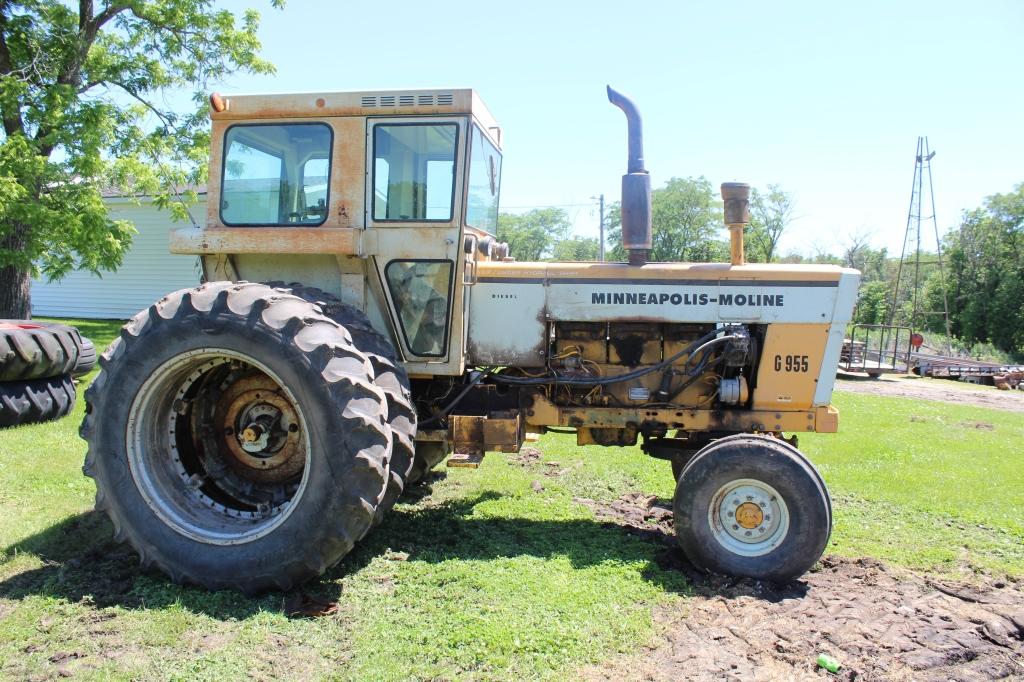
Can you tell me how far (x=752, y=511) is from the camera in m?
4.45

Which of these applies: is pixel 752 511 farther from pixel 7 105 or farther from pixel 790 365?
pixel 7 105

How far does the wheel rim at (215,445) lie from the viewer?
4.30m

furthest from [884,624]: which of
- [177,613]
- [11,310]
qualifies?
[11,310]

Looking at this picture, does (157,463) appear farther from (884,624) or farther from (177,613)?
(884,624)

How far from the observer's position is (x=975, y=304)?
36375 mm

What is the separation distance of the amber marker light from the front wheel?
3776 millimetres

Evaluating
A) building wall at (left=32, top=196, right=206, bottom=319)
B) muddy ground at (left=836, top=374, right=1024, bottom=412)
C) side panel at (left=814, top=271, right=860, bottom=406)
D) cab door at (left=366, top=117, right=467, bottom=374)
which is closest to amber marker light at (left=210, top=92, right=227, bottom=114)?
cab door at (left=366, top=117, right=467, bottom=374)

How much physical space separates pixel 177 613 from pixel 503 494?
9.21ft

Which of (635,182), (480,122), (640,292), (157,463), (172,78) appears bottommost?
(157,463)

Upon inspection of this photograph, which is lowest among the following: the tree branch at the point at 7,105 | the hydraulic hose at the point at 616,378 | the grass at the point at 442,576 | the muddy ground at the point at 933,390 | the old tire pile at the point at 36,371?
the grass at the point at 442,576

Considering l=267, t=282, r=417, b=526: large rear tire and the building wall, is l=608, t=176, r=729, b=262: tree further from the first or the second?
l=267, t=282, r=417, b=526: large rear tire

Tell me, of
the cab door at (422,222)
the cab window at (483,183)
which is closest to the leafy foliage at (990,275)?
the cab window at (483,183)

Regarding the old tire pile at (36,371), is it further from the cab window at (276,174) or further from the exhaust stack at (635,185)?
the exhaust stack at (635,185)

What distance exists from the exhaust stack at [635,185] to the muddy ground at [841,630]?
6.82 ft
